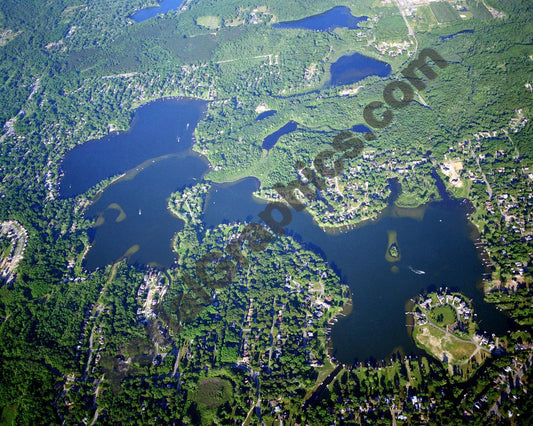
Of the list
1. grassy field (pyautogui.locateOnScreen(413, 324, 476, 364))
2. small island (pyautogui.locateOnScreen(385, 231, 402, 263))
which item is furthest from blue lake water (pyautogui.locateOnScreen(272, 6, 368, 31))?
grassy field (pyautogui.locateOnScreen(413, 324, 476, 364))

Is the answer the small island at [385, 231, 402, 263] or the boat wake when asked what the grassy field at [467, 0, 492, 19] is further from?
the boat wake

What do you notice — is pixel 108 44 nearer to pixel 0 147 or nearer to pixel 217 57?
pixel 217 57

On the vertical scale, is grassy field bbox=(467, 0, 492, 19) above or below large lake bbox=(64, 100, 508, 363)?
above

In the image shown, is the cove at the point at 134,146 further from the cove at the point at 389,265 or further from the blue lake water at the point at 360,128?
the blue lake water at the point at 360,128

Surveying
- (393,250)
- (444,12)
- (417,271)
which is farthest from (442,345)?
(444,12)

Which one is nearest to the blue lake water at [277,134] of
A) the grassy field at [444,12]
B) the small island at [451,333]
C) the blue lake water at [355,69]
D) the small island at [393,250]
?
the blue lake water at [355,69]

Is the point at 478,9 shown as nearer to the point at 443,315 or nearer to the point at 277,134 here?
the point at 277,134

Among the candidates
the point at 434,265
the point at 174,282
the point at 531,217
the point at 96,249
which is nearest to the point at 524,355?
the point at 434,265
